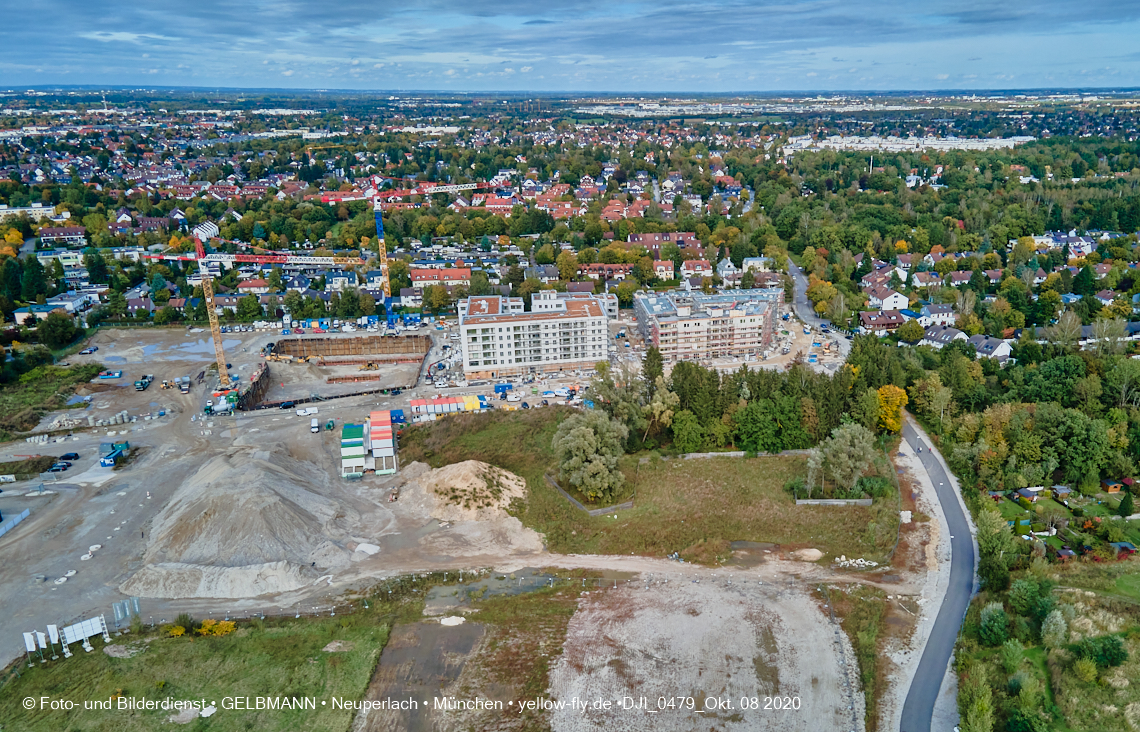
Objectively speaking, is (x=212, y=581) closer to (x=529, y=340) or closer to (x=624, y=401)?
(x=624, y=401)

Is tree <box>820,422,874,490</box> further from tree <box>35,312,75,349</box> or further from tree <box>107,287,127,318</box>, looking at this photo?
tree <box>107,287,127,318</box>

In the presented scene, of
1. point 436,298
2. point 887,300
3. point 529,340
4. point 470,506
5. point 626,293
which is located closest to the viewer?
point 470,506

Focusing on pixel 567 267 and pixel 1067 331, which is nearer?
pixel 1067 331

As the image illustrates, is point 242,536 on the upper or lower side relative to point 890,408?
lower

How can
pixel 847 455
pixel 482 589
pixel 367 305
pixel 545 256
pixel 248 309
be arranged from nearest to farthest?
pixel 482 589 < pixel 847 455 < pixel 248 309 < pixel 367 305 < pixel 545 256

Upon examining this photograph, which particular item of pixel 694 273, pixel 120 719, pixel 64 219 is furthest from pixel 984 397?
pixel 64 219

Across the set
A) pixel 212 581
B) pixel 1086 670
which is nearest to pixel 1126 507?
pixel 1086 670
